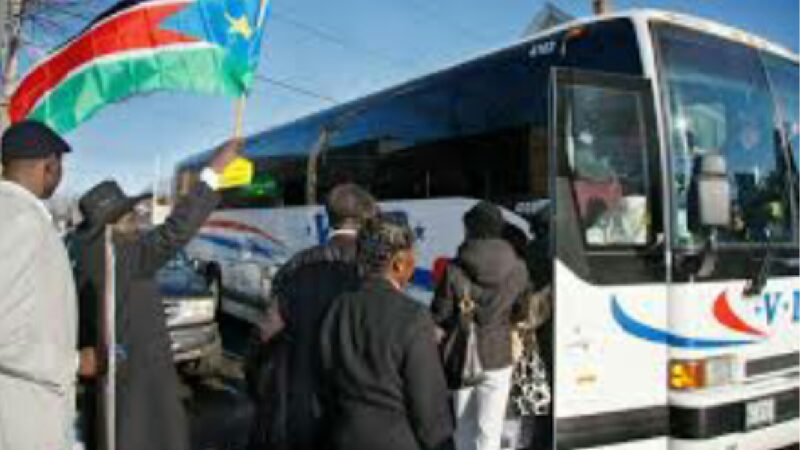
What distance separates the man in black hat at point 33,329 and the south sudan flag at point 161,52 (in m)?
3.14

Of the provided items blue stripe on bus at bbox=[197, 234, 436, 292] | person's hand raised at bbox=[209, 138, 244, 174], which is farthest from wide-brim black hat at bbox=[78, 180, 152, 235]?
blue stripe on bus at bbox=[197, 234, 436, 292]

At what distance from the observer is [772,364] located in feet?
23.3

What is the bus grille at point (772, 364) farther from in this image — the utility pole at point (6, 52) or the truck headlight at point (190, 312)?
the truck headlight at point (190, 312)

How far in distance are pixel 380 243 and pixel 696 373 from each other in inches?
136

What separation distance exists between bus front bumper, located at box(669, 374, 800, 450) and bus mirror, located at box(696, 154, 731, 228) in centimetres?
120

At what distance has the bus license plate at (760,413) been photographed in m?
6.76

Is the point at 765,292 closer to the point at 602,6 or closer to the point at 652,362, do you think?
the point at 652,362

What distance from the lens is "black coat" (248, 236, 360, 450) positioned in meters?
4.05

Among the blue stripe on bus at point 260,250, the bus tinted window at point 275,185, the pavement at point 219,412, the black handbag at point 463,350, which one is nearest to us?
the black handbag at point 463,350

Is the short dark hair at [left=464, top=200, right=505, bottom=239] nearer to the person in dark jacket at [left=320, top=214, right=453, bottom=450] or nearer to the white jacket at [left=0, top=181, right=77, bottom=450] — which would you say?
the person in dark jacket at [left=320, top=214, right=453, bottom=450]

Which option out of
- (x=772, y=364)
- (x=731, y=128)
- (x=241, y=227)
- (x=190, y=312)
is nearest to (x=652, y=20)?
(x=731, y=128)

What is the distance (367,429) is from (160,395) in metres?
1.43

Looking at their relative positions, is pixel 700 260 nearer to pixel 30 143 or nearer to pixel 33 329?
pixel 30 143

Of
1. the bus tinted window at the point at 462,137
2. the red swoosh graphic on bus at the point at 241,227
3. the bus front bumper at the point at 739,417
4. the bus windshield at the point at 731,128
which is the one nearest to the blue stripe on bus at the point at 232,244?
the red swoosh graphic on bus at the point at 241,227
